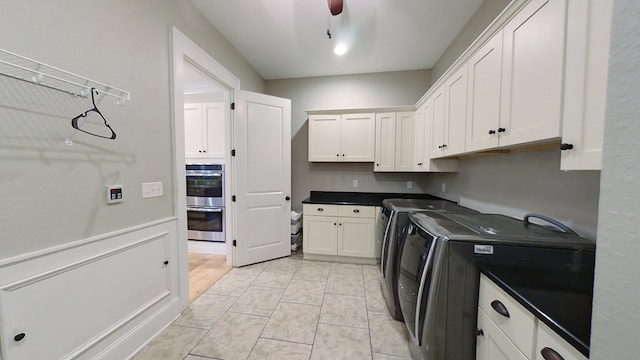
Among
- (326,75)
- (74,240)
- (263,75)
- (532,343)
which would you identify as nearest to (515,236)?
(532,343)

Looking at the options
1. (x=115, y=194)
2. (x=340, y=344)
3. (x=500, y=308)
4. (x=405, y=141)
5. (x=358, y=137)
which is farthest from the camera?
(x=358, y=137)

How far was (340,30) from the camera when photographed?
2408mm

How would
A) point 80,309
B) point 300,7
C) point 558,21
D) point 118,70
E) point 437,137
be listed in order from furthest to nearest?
point 437,137 < point 300,7 < point 118,70 < point 80,309 < point 558,21

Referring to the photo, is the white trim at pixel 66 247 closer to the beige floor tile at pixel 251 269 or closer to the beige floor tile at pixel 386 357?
the beige floor tile at pixel 251 269

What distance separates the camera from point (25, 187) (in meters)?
1.02

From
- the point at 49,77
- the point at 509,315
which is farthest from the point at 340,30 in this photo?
the point at 509,315

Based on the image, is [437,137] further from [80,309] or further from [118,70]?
[80,309]

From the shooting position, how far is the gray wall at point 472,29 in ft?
6.10

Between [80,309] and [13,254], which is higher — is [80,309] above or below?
below

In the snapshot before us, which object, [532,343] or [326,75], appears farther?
[326,75]

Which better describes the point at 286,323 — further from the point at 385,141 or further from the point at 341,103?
the point at 341,103

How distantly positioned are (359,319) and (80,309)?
1.87m

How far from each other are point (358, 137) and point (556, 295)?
2.64m

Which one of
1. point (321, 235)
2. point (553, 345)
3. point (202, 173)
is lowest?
point (321, 235)
